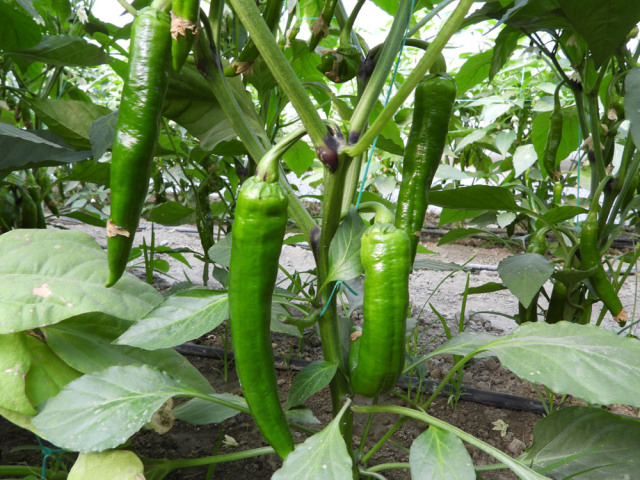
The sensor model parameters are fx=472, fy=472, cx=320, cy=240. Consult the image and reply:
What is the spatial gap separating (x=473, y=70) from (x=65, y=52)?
1.01 meters

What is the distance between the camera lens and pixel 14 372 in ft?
1.91

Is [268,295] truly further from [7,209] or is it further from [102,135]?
[7,209]

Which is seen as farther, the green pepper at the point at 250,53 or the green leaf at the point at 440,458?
the green pepper at the point at 250,53

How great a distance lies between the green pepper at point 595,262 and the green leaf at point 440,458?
662 mm

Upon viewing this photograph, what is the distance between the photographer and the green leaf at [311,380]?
59 centimetres

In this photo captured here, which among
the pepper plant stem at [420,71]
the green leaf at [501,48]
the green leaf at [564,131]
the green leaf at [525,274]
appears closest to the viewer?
the pepper plant stem at [420,71]

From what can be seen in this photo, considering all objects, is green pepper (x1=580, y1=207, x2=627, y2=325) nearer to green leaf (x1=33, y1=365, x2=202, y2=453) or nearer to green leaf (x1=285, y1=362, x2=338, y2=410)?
green leaf (x1=285, y1=362, x2=338, y2=410)

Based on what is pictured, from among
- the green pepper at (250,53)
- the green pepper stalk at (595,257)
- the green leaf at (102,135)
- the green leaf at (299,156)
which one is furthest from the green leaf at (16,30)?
the green pepper stalk at (595,257)

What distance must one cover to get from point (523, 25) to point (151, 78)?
2.30ft

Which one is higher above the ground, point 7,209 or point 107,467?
point 7,209


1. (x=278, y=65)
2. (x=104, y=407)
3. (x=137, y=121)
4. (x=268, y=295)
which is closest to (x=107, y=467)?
(x=104, y=407)

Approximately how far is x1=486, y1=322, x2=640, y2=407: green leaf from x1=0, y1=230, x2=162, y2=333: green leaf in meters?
0.48

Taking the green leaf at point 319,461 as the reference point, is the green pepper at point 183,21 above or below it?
above

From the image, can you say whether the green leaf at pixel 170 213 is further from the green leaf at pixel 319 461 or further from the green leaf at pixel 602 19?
the green leaf at pixel 602 19
